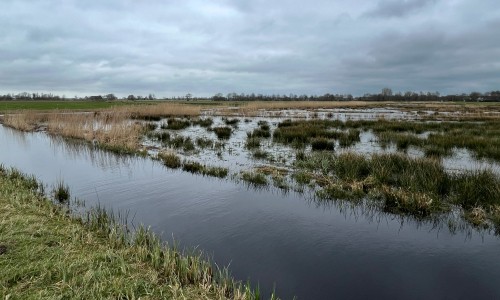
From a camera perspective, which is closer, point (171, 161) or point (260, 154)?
point (171, 161)

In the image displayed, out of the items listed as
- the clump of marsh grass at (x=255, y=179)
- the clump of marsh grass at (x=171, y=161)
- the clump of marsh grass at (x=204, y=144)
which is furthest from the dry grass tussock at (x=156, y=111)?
the clump of marsh grass at (x=255, y=179)

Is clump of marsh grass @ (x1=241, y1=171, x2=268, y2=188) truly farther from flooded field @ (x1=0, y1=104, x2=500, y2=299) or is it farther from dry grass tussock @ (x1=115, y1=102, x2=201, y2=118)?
dry grass tussock @ (x1=115, y1=102, x2=201, y2=118)

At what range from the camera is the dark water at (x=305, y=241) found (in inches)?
221

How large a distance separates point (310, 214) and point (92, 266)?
5260 mm

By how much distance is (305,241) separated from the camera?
7215mm

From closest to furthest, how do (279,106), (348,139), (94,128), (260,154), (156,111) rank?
(260,154)
(348,139)
(94,128)
(156,111)
(279,106)

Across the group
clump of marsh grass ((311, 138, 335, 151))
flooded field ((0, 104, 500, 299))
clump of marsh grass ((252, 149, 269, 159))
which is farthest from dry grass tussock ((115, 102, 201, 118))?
clump of marsh grass ((311, 138, 335, 151))

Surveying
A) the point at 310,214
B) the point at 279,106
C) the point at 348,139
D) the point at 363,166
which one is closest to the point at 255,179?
the point at 310,214

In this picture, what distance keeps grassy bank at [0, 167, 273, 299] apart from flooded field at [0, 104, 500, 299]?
1.08 metres

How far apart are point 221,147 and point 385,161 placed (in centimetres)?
881

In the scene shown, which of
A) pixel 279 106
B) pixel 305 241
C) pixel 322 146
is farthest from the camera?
pixel 279 106

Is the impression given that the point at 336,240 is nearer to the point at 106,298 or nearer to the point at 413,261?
the point at 413,261

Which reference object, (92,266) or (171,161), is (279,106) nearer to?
(171,161)

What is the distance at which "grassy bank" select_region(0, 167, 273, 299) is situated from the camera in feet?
14.4
